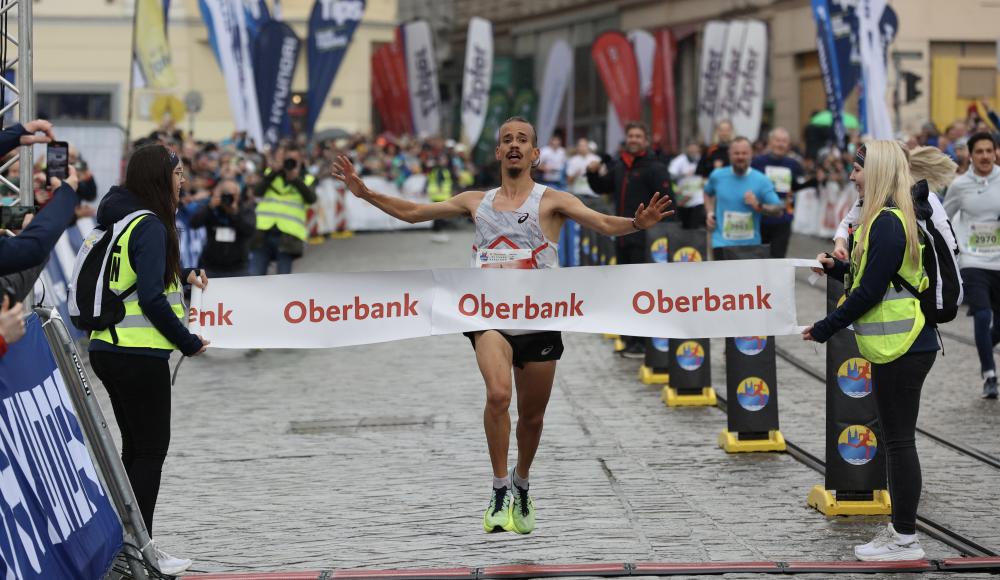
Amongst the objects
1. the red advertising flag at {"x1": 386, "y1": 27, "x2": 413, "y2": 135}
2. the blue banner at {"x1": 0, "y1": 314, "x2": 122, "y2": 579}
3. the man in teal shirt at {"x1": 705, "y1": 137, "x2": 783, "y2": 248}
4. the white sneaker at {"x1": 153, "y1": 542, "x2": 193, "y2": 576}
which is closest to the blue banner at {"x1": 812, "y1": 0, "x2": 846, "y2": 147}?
the man in teal shirt at {"x1": 705, "y1": 137, "x2": 783, "y2": 248}

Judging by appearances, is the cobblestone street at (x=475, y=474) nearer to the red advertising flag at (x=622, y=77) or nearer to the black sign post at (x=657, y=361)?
the black sign post at (x=657, y=361)

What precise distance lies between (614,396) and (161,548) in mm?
5553

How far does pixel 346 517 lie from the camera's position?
Result: 8.18 m

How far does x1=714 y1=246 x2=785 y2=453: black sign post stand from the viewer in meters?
9.98

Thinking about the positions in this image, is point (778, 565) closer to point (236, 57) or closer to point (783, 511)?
point (783, 511)

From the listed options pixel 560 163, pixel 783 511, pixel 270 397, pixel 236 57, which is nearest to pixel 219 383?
pixel 270 397

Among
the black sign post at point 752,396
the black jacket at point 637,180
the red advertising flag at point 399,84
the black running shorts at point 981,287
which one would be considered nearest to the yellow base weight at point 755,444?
the black sign post at point 752,396

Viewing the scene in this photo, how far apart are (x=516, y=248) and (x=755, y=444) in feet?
9.73

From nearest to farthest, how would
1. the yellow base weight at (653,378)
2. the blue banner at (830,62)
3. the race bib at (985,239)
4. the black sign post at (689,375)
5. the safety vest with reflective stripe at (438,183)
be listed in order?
the black sign post at (689,375) → the race bib at (985,239) → the yellow base weight at (653,378) → the blue banner at (830,62) → the safety vest with reflective stripe at (438,183)

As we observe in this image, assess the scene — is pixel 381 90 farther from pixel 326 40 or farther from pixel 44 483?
pixel 44 483

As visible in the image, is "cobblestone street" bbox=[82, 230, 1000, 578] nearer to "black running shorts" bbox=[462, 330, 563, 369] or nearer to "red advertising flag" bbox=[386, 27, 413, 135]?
"black running shorts" bbox=[462, 330, 563, 369]

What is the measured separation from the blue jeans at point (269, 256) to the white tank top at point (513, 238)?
8.74m

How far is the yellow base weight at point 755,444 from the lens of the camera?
Answer: 32.6 ft

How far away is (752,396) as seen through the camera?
10016mm
